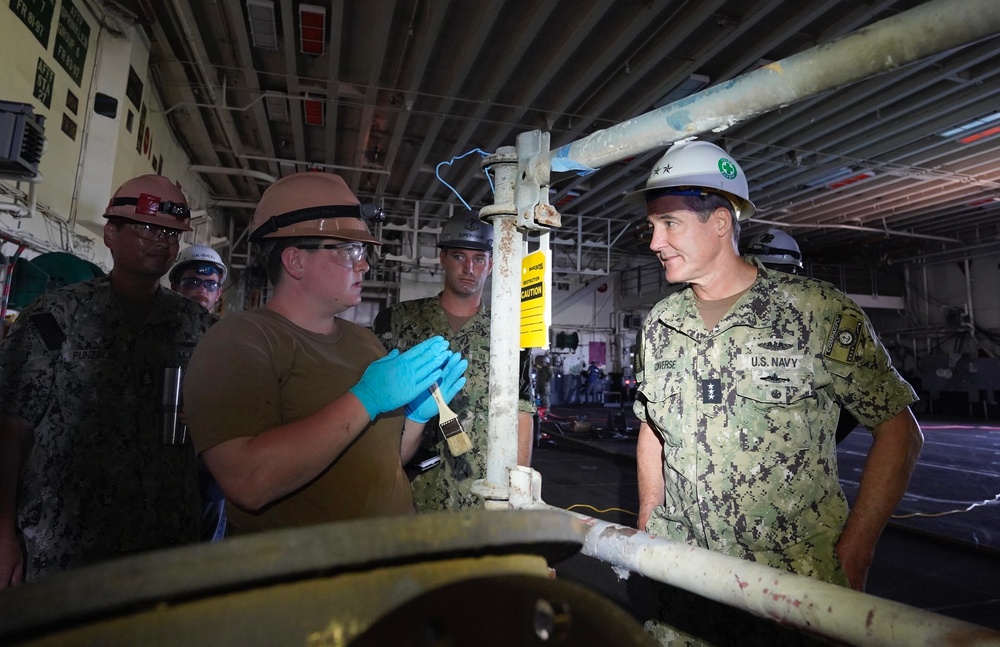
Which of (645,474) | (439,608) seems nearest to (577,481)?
(645,474)

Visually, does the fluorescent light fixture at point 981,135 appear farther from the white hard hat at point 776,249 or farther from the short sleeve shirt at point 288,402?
the short sleeve shirt at point 288,402

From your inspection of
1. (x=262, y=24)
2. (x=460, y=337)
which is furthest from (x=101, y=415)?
(x=262, y=24)

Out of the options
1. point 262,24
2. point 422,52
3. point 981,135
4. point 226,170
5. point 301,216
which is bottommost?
point 301,216

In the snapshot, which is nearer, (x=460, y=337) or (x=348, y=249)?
(x=348, y=249)

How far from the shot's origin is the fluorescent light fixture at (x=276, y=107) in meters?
7.78

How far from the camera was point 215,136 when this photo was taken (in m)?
9.14

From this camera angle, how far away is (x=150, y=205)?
2.56 meters

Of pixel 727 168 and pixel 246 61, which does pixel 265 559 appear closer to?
pixel 727 168

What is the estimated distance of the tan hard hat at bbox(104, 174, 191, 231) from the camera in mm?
2525

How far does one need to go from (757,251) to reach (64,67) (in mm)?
6367

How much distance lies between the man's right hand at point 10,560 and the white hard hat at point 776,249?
167 inches

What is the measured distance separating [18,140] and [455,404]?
2447 mm

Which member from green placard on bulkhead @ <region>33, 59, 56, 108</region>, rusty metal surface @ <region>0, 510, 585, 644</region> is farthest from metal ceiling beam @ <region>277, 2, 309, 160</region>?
rusty metal surface @ <region>0, 510, 585, 644</region>

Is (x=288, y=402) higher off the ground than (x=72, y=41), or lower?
lower
